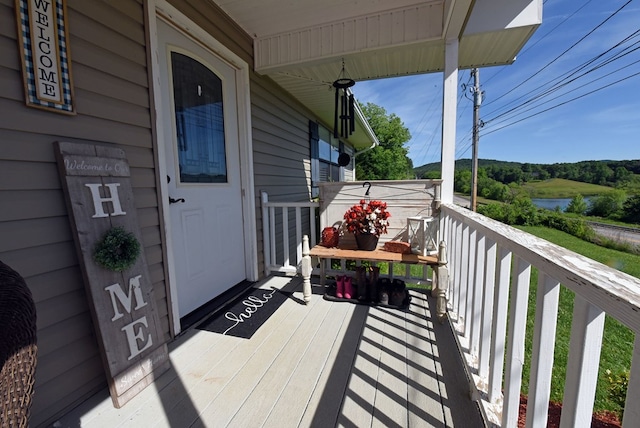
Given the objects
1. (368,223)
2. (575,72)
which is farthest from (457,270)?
(575,72)

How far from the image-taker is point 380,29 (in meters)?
2.38

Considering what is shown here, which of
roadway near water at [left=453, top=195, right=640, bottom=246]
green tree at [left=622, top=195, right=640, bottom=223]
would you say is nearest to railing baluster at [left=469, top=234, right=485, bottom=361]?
roadway near water at [left=453, top=195, right=640, bottom=246]

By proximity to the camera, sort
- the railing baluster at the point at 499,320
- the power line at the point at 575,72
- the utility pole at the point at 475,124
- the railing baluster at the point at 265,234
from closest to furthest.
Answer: the railing baluster at the point at 499,320 < the railing baluster at the point at 265,234 < the power line at the point at 575,72 < the utility pole at the point at 475,124

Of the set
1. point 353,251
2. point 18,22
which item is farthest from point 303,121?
point 18,22

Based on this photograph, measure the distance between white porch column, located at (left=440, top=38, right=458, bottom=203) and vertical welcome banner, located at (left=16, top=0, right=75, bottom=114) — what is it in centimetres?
243

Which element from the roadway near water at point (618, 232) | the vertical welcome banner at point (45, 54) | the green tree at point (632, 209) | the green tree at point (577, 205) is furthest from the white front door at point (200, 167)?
the green tree at point (577, 205)

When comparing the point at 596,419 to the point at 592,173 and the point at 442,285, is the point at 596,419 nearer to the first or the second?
the point at 442,285

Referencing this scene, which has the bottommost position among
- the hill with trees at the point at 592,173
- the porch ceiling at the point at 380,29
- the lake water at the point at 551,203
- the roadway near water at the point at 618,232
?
the roadway near water at the point at 618,232

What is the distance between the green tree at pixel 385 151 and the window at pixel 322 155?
665 centimetres

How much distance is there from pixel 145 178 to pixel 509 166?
29.5 meters

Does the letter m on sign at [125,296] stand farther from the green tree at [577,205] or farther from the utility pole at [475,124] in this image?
the green tree at [577,205]

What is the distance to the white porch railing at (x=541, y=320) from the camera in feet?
1.71

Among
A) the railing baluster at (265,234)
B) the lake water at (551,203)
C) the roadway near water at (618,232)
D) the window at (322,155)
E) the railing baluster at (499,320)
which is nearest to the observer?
the railing baluster at (499,320)

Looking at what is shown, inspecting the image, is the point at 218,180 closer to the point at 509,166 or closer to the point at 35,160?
the point at 35,160
